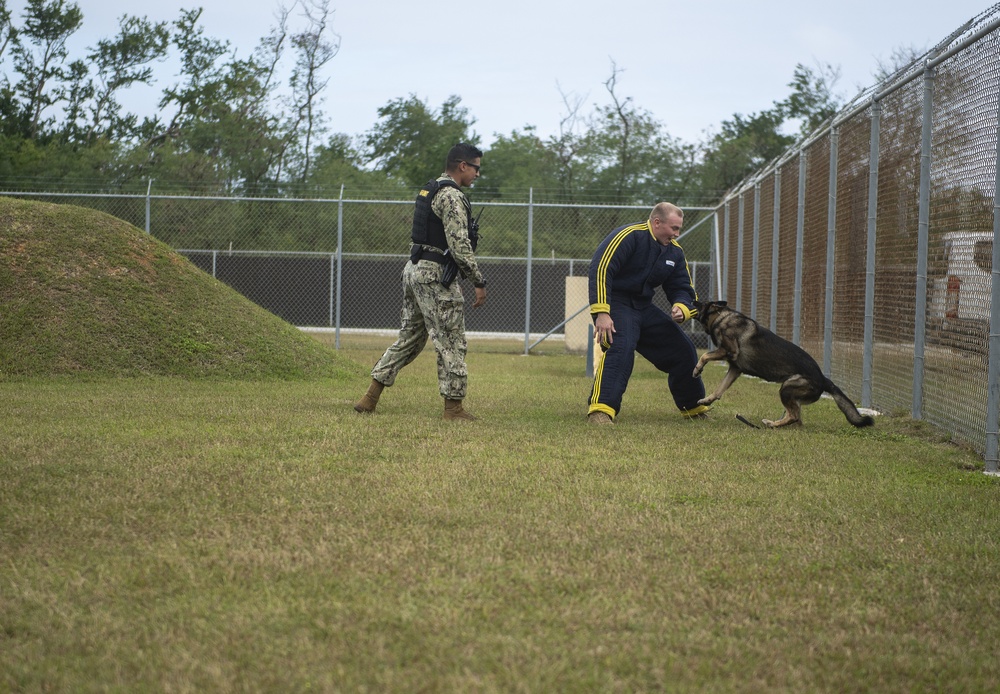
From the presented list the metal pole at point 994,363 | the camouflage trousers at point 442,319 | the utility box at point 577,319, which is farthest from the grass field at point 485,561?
the utility box at point 577,319

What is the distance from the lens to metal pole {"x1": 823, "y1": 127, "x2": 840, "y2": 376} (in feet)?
31.6

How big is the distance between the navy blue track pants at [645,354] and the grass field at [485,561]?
37.9 inches

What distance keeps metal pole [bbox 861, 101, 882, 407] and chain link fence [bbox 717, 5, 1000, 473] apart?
0.04 ft

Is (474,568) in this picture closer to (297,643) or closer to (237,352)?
(297,643)

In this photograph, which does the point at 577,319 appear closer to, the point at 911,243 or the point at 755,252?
the point at 755,252

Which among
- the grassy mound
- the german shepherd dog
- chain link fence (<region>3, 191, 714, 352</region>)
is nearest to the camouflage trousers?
the german shepherd dog

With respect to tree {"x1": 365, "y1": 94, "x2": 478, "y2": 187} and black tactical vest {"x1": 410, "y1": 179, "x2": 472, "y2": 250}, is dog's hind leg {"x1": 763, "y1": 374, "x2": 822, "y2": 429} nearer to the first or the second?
black tactical vest {"x1": 410, "y1": 179, "x2": 472, "y2": 250}

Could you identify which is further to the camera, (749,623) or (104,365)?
(104,365)

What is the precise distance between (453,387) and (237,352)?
3861 mm

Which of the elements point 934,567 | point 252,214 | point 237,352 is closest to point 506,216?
point 252,214

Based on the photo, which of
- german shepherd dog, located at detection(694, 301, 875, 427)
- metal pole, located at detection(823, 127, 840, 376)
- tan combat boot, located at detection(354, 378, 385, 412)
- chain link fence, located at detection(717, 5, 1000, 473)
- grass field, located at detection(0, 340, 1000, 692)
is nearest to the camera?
grass field, located at detection(0, 340, 1000, 692)

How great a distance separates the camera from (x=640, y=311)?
7848 mm

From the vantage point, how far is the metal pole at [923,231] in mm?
7090

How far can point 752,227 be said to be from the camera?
14672 millimetres
